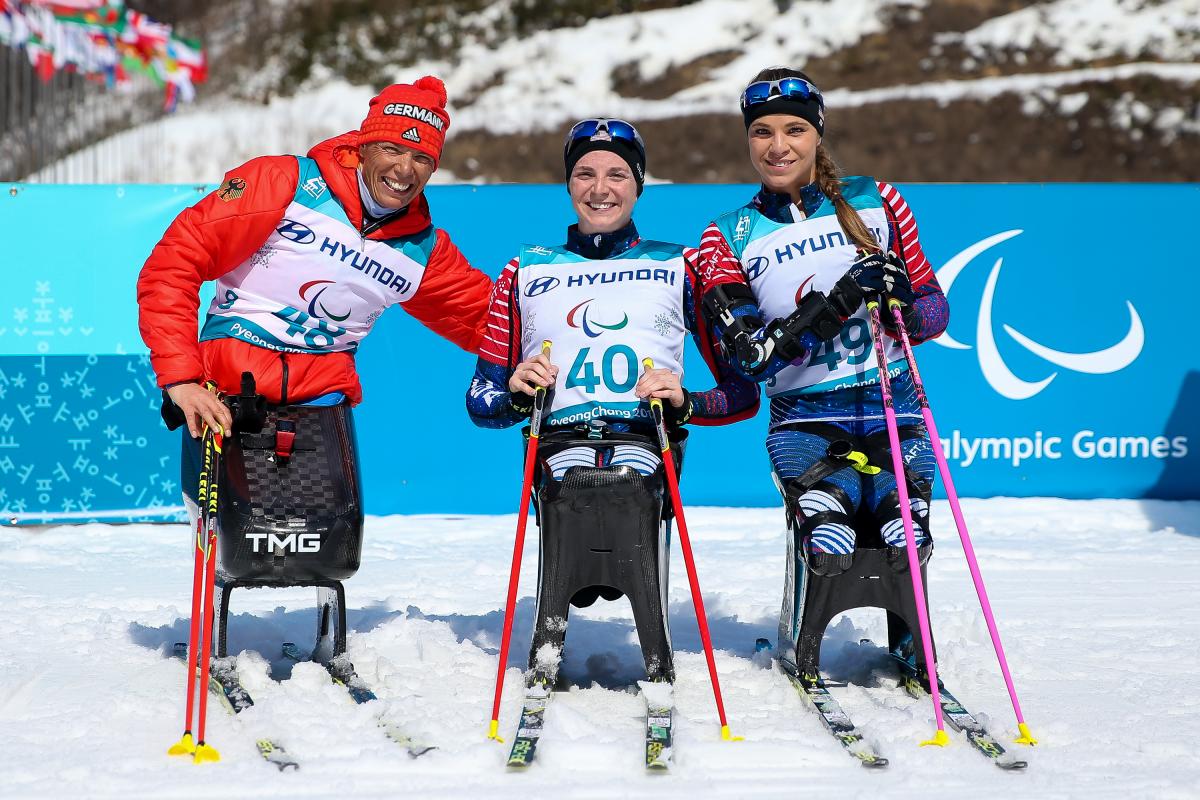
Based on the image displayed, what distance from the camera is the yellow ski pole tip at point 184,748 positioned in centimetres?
315

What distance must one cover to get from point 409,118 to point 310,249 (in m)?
0.52

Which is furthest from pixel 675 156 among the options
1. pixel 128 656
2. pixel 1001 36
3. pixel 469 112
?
pixel 128 656

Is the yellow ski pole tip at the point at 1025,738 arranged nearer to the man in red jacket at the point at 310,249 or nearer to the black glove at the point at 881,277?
the black glove at the point at 881,277

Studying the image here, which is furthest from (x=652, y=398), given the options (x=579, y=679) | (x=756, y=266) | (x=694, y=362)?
(x=694, y=362)

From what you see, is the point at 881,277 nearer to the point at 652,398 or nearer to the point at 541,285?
the point at 652,398

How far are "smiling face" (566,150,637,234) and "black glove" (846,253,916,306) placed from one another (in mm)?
711

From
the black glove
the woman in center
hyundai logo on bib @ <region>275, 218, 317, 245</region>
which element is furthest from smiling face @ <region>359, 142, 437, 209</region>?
the black glove

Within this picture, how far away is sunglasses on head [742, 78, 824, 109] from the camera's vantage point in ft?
12.5

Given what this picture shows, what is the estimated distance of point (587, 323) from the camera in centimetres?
375

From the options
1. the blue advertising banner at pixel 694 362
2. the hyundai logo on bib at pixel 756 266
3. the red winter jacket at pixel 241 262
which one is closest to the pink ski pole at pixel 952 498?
the hyundai logo on bib at pixel 756 266

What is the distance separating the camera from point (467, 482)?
6.93 meters

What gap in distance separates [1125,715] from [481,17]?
31.8m

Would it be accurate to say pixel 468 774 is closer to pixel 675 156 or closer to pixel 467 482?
A: pixel 467 482

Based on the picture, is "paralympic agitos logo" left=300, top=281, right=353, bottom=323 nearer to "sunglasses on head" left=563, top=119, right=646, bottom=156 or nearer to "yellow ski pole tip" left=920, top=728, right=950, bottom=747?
"sunglasses on head" left=563, top=119, right=646, bottom=156
